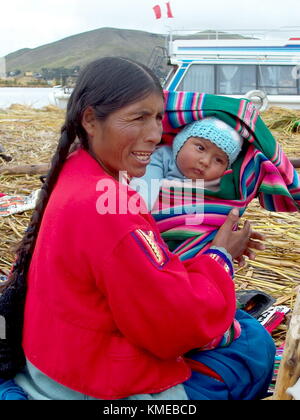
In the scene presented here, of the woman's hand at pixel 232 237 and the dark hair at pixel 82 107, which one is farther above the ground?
the dark hair at pixel 82 107

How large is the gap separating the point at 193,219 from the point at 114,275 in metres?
0.71

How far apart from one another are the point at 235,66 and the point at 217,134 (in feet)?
32.1

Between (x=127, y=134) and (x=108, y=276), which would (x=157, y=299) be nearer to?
(x=108, y=276)

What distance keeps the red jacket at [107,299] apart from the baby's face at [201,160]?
50cm

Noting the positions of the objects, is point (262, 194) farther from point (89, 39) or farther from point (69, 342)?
point (89, 39)

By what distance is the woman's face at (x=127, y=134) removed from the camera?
1320mm

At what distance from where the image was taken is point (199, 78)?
11156 mm

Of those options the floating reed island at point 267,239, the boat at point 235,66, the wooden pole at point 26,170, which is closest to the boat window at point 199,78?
the boat at point 235,66

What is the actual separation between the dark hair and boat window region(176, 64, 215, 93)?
9.94m

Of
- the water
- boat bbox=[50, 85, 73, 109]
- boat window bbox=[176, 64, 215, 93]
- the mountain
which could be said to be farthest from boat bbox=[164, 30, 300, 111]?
→ the mountain

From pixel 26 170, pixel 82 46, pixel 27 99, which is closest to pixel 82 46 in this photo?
pixel 82 46

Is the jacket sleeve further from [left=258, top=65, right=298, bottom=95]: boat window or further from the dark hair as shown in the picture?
[left=258, top=65, right=298, bottom=95]: boat window

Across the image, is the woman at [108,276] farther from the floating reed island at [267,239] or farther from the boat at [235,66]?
the boat at [235,66]

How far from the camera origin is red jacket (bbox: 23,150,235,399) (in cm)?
118
